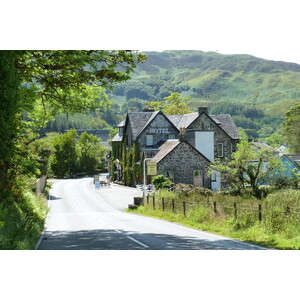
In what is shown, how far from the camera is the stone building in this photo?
168 ft

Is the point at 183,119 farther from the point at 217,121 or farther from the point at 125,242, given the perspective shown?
the point at 125,242

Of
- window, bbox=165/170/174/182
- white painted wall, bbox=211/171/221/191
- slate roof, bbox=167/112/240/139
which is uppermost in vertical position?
slate roof, bbox=167/112/240/139

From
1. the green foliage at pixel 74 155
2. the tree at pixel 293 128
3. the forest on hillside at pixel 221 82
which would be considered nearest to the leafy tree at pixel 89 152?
the green foliage at pixel 74 155

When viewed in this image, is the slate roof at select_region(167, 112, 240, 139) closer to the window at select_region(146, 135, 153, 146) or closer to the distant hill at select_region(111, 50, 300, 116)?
the window at select_region(146, 135, 153, 146)

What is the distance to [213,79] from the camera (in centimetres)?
3491

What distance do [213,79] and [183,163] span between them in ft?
57.9

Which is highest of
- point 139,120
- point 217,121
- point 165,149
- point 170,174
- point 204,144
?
point 139,120

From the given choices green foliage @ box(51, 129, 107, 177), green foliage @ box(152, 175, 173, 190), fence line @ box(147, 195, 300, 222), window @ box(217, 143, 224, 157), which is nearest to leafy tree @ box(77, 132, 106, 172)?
green foliage @ box(51, 129, 107, 177)

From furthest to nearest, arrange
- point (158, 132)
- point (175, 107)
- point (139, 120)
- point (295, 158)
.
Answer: point (175, 107) → point (295, 158) → point (158, 132) → point (139, 120)

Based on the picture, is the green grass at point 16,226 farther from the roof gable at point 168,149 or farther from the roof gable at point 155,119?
the roof gable at point 155,119

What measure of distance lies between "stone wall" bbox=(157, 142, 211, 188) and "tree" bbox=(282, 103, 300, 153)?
9146 millimetres

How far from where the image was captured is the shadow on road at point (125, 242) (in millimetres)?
14141

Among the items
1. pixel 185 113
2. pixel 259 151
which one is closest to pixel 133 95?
pixel 259 151

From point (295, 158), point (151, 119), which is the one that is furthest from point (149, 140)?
point (295, 158)
